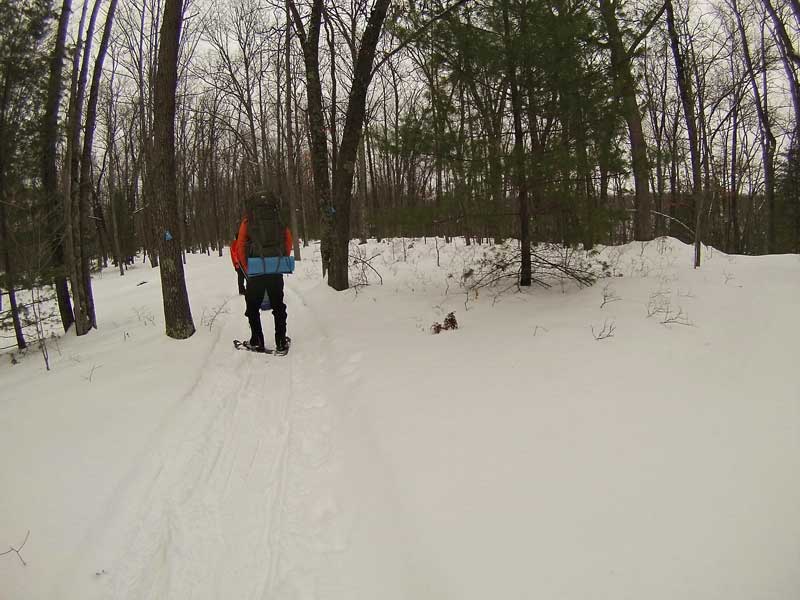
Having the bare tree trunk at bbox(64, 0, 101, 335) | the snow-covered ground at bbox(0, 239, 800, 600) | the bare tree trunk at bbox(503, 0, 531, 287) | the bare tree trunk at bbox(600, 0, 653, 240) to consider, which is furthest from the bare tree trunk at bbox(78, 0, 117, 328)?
the bare tree trunk at bbox(600, 0, 653, 240)

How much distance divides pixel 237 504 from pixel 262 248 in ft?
11.1

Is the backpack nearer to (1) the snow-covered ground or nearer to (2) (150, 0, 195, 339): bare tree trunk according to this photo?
(2) (150, 0, 195, 339): bare tree trunk

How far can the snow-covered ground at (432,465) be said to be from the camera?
2.04m

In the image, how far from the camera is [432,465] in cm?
288

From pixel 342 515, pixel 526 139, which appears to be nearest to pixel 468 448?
pixel 342 515

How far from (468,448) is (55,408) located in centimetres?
383

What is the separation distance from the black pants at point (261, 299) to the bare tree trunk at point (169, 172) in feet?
3.71

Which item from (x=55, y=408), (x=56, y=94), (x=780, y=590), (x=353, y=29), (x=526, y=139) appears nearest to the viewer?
(x=780, y=590)

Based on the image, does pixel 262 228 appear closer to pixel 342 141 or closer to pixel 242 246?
pixel 242 246

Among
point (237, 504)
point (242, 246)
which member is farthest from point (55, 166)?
point (237, 504)

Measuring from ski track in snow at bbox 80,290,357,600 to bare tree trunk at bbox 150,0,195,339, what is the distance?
1857 mm

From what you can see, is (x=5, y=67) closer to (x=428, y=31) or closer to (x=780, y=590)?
(x=428, y=31)

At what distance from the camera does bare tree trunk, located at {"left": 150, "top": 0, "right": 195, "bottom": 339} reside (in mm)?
5418

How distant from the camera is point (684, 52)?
30.6 ft
